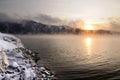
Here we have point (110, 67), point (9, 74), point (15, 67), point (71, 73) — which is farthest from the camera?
point (110, 67)

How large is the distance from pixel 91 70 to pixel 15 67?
1852 centimetres

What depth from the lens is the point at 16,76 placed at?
28.0 metres

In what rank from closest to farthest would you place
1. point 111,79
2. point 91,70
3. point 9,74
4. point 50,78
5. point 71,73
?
point 9,74
point 50,78
point 111,79
point 71,73
point 91,70

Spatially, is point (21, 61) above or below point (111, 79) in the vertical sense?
above

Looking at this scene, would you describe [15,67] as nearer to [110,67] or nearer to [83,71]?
[83,71]

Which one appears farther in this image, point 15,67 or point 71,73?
point 71,73

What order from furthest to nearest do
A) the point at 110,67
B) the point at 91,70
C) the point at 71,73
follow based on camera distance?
the point at 110,67, the point at 91,70, the point at 71,73

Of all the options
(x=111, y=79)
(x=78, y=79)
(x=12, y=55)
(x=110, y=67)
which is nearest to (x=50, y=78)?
(x=78, y=79)

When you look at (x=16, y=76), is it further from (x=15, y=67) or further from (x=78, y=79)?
(x=78, y=79)

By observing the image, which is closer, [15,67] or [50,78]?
[15,67]

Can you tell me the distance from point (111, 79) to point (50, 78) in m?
10.3

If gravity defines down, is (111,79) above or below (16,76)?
below

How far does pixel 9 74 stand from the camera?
27.7 meters

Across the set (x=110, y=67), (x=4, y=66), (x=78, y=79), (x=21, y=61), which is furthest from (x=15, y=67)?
(x=110, y=67)
